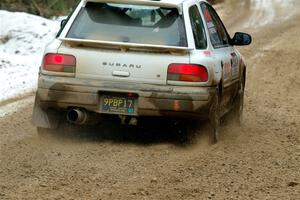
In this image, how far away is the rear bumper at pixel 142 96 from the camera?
732 centimetres

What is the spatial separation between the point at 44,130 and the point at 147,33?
151cm

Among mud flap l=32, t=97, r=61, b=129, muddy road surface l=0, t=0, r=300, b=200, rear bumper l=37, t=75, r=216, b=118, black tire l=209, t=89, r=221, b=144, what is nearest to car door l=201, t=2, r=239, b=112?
black tire l=209, t=89, r=221, b=144

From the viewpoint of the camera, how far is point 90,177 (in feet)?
20.5

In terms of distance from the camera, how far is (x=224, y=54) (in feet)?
27.9

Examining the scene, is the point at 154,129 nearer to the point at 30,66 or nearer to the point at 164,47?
the point at 164,47

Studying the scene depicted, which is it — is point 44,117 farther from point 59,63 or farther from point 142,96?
point 142,96

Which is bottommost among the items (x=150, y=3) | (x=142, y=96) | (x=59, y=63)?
(x=142, y=96)

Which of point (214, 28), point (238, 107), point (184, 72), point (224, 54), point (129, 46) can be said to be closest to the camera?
point (184, 72)

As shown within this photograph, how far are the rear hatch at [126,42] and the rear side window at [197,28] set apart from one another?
0.16 metres

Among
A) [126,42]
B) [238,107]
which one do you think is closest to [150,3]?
[126,42]

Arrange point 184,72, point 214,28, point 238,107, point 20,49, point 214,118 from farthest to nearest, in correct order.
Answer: point 20,49, point 238,107, point 214,28, point 214,118, point 184,72

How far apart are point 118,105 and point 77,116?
16.8 inches

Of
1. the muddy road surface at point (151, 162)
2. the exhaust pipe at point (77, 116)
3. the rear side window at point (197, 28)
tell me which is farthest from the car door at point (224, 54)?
the exhaust pipe at point (77, 116)

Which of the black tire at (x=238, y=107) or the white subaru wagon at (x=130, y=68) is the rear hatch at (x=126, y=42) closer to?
the white subaru wagon at (x=130, y=68)
